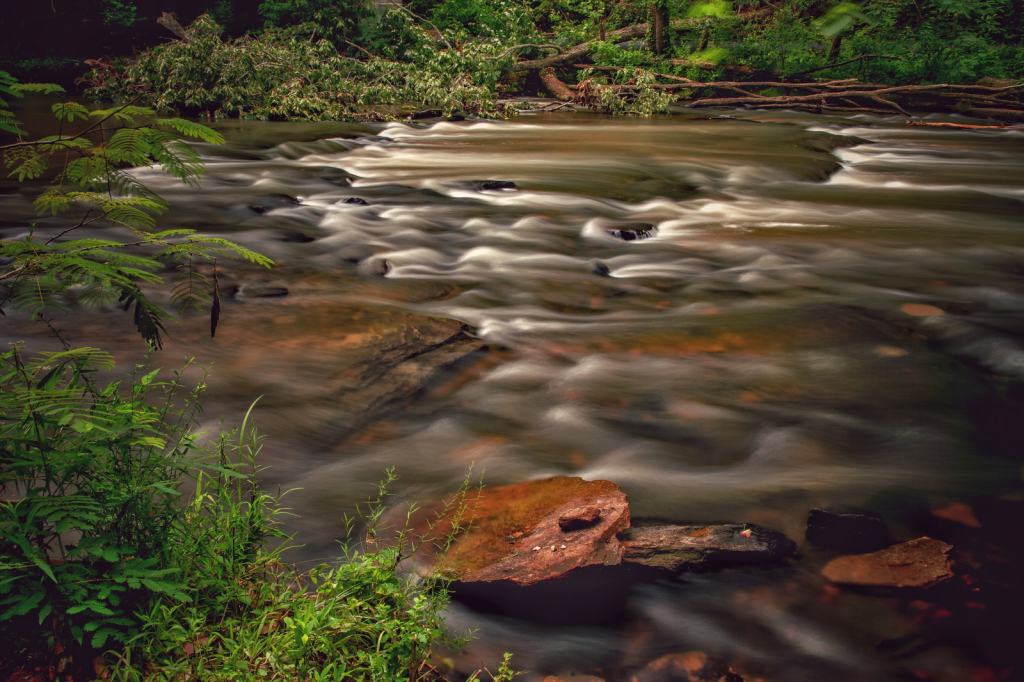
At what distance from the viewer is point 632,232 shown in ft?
23.1

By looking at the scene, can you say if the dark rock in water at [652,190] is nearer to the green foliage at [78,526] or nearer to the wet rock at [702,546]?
the wet rock at [702,546]

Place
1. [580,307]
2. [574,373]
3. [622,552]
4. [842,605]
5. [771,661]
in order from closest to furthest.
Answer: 1. [771,661]
2. [842,605]
3. [622,552]
4. [574,373]
5. [580,307]

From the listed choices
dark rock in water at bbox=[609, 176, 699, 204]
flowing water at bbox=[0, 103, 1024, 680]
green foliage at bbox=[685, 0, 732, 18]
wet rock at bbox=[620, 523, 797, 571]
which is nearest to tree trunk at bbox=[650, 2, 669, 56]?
green foliage at bbox=[685, 0, 732, 18]

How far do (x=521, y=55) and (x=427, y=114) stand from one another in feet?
19.1

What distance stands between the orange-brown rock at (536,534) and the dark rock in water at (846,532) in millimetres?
712

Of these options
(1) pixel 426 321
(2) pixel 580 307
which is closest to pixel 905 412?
(2) pixel 580 307

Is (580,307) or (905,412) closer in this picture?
(905,412)

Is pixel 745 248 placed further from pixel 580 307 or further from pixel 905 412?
pixel 905 412

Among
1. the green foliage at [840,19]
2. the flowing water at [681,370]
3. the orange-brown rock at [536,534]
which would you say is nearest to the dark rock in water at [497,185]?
the flowing water at [681,370]

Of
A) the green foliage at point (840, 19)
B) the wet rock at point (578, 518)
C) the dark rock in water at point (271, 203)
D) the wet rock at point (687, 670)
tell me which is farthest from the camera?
the green foliage at point (840, 19)

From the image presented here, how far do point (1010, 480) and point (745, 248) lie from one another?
384 cm

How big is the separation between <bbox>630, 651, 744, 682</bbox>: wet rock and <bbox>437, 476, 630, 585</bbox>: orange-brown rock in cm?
39

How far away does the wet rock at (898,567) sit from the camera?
2355mm

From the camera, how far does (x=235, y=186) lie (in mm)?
8742
